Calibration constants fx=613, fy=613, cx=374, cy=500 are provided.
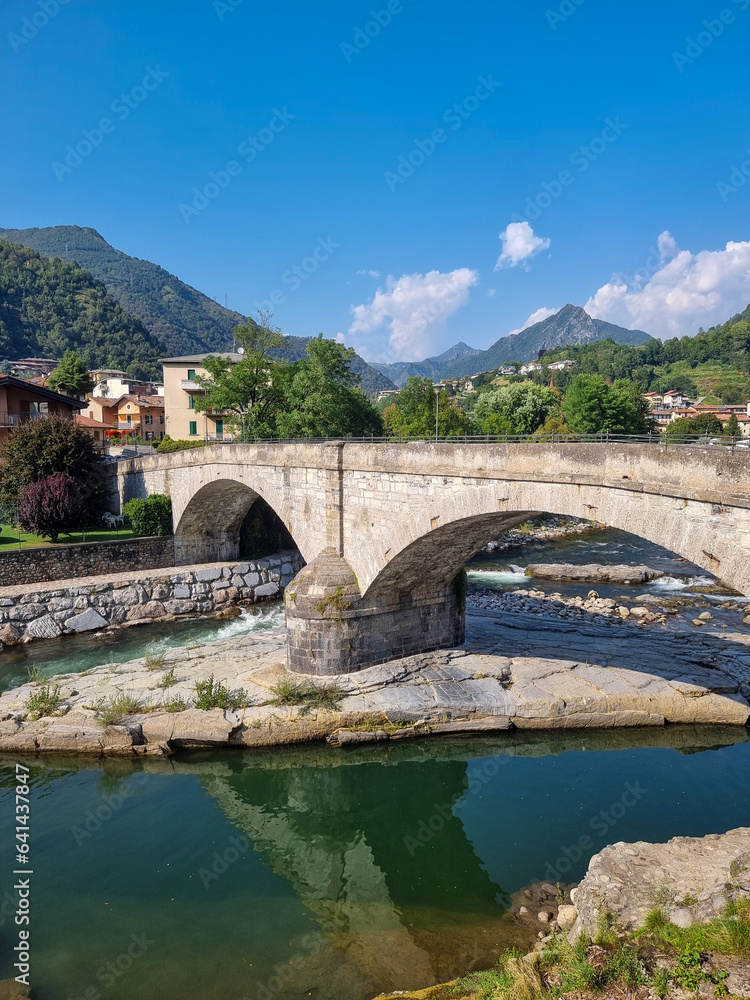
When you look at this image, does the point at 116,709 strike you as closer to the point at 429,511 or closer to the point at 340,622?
the point at 340,622

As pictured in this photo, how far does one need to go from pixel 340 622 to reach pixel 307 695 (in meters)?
2.04

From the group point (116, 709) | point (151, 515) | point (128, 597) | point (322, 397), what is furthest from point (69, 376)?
point (116, 709)

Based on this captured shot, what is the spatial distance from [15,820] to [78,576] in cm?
1427

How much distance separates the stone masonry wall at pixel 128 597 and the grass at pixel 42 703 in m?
7.06

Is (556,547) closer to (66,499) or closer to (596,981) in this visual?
(66,499)

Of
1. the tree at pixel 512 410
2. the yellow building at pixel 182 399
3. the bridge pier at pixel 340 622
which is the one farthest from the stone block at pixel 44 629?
the tree at pixel 512 410

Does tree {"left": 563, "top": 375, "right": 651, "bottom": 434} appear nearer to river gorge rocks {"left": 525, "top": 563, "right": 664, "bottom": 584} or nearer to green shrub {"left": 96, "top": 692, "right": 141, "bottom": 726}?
river gorge rocks {"left": 525, "top": 563, "right": 664, "bottom": 584}

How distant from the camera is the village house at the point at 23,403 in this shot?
36625 mm

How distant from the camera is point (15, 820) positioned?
38.3 ft

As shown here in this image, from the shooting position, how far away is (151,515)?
95.5ft

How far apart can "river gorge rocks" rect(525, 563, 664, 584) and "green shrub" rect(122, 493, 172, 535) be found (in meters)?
17.4

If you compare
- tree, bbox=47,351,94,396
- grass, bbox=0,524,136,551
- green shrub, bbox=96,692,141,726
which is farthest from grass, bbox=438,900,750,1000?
tree, bbox=47,351,94,396

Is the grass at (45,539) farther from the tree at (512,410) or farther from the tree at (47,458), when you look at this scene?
the tree at (512,410)

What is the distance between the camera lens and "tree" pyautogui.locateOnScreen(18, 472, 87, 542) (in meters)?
26.5
